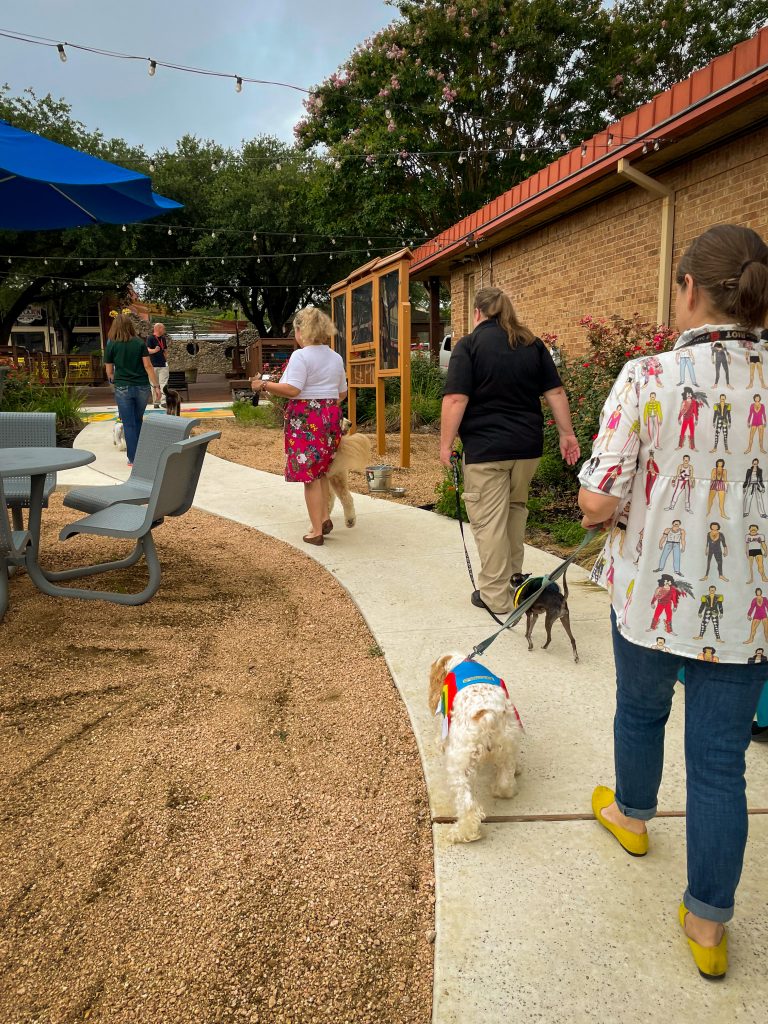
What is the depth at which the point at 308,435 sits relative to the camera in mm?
5328

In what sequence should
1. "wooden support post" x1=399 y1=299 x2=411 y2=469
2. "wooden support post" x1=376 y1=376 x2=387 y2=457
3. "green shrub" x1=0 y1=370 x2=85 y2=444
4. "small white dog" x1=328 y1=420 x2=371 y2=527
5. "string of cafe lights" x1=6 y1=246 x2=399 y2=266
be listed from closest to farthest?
"small white dog" x1=328 y1=420 x2=371 y2=527 → "wooden support post" x1=399 y1=299 x2=411 y2=469 → "wooden support post" x1=376 y1=376 x2=387 y2=457 → "green shrub" x1=0 y1=370 x2=85 y2=444 → "string of cafe lights" x1=6 y1=246 x2=399 y2=266

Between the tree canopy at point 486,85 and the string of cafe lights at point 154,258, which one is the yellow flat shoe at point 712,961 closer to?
the tree canopy at point 486,85

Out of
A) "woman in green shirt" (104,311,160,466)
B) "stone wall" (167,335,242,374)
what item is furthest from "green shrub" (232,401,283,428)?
"stone wall" (167,335,242,374)

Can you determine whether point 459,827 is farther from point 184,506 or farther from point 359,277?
point 359,277

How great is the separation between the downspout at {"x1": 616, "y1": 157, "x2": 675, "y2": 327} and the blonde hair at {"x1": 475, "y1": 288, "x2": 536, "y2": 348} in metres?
4.19

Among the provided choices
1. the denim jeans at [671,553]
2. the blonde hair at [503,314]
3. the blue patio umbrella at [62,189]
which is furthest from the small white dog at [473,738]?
the blue patio umbrella at [62,189]

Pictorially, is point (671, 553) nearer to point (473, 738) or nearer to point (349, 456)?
point (473, 738)

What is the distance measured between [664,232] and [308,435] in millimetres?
4557

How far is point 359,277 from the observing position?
9.99 meters

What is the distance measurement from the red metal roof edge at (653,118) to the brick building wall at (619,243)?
59 centimetres

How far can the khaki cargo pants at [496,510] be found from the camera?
12.9 feet

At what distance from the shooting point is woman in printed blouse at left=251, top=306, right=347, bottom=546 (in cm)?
519

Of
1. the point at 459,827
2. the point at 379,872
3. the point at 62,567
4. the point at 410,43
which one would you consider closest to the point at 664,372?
the point at 459,827

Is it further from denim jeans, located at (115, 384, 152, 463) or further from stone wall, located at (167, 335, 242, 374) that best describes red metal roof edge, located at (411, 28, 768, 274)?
stone wall, located at (167, 335, 242, 374)
